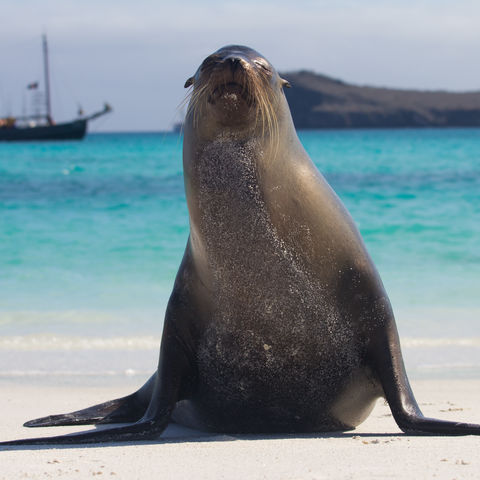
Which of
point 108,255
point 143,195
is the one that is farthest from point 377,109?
point 108,255

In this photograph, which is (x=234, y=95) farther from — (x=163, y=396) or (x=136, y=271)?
(x=136, y=271)

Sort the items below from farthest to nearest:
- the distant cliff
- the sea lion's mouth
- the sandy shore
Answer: the distant cliff, the sea lion's mouth, the sandy shore

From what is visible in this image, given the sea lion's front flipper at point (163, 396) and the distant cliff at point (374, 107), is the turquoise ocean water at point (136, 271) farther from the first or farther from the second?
the distant cliff at point (374, 107)

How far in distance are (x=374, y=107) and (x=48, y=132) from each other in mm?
65509

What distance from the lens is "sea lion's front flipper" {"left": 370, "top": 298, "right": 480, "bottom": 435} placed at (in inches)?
140

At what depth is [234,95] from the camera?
11.1 feet

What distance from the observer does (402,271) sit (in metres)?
10.4

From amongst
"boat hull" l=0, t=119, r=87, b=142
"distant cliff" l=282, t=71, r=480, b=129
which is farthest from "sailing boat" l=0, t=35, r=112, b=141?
"distant cliff" l=282, t=71, r=480, b=129

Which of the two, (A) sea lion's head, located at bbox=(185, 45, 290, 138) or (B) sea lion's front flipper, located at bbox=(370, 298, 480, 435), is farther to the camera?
(B) sea lion's front flipper, located at bbox=(370, 298, 480, 435)

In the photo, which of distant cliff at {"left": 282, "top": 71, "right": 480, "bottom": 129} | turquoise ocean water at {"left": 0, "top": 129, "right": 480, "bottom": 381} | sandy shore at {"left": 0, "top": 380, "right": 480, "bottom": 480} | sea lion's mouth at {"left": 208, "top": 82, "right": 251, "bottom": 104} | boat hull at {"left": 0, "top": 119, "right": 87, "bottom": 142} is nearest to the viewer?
sandy shore at {"left": 0, "top": 380, "right": 480, "bottom": 480}

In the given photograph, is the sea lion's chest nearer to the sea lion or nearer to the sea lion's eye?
the sea lion

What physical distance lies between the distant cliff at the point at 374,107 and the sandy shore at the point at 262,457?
125047 millimetres

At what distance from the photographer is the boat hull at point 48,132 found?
76938 mm

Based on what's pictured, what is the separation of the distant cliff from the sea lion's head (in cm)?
12478
